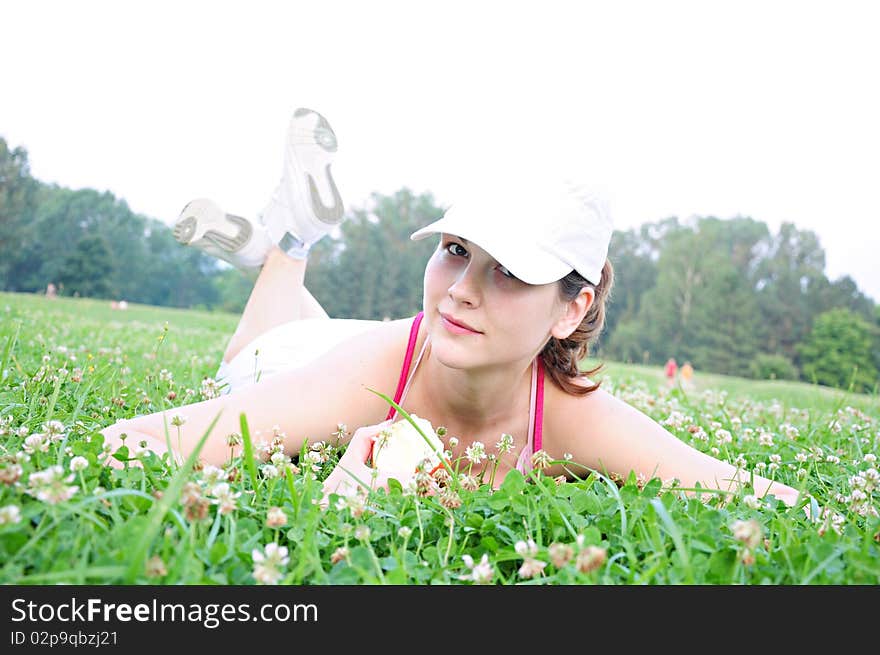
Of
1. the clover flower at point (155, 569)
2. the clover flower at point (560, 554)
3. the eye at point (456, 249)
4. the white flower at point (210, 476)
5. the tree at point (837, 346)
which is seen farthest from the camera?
the tree at point (837, 346)

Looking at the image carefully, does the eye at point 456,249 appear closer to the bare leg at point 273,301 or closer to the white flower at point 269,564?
the white flower at point 269,564

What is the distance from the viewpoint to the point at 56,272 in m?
38.8

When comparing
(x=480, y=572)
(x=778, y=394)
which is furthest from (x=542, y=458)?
(x=778, y=394)

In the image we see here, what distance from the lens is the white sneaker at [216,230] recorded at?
480 centimetres

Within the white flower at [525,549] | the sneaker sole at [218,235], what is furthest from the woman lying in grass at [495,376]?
the sneaker sole at [218,235]

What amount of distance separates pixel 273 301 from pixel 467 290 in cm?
277

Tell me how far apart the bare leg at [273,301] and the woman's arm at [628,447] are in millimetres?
2459

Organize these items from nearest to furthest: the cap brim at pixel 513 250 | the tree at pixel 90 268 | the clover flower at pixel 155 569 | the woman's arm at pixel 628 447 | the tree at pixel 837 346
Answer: the clover flower at pixel 155 569 → the cap brim at pixel 513 250 → the woman's arm at pixel 628 447 → the tree at pixel 90 268 → the tree at pixel 837 346

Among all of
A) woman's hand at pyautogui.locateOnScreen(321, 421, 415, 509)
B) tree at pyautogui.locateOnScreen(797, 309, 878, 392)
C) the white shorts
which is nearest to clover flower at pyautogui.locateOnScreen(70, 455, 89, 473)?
woman's hand at pyautogui.locateOnScreen(321, 421, 415, 509)

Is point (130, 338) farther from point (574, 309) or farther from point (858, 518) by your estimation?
point (858, 518)

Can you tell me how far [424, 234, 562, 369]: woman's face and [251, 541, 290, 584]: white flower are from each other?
3.49 feet
